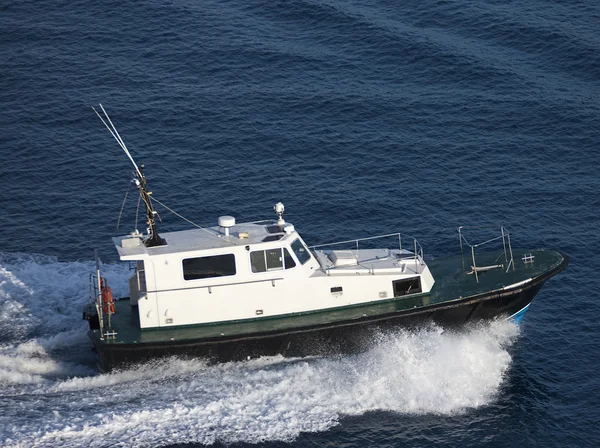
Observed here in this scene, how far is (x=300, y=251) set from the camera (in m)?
23.4

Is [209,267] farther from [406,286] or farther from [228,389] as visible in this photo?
[406,286]

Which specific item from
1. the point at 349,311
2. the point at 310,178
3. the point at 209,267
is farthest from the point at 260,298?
the point at 310,178

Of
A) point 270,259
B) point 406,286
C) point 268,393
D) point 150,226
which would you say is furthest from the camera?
point 406,286

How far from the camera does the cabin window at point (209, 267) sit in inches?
900

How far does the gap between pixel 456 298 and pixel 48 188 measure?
16302 mm

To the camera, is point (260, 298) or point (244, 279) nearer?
point (244, 279)

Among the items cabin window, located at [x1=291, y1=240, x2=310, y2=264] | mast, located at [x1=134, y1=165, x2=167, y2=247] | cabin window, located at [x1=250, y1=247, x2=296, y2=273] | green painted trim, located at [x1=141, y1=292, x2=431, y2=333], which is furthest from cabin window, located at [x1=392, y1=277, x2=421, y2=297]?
mast, located at [x1=134, y1=165, x2=167, y2=247]

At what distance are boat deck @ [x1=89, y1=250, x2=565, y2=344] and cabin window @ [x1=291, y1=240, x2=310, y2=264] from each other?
136 centimetres

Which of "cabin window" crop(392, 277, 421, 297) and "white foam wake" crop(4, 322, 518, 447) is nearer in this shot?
"white foam wake" crop(4, 322, 518, 447)

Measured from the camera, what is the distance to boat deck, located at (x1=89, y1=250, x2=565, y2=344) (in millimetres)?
22672

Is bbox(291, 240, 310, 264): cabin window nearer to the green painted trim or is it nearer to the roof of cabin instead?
the roof of cabin

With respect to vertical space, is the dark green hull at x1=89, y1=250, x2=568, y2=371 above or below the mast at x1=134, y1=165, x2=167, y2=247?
below

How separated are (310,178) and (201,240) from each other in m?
10.4

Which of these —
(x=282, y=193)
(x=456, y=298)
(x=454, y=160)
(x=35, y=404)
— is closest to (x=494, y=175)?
(x=454, y=160)
